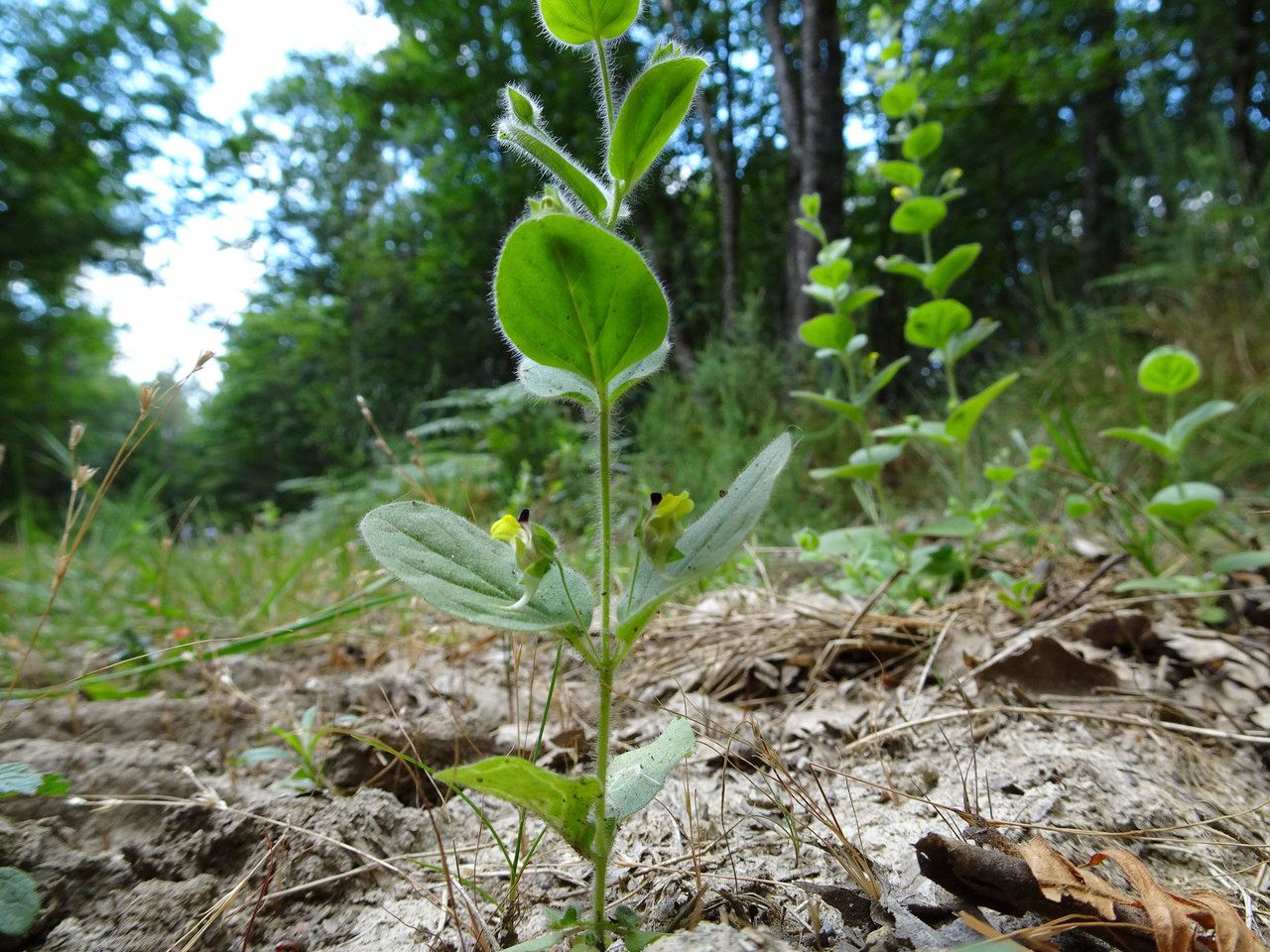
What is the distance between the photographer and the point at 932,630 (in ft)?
4.75

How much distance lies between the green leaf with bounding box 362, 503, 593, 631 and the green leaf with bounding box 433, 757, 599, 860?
0.40ft

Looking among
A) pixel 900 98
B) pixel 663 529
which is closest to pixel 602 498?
pixel 663 529

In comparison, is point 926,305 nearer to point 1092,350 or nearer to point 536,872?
point 536,872

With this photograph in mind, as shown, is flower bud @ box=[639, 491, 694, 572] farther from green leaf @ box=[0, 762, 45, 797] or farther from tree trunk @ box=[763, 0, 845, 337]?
tree trunk @ box=[763, 0, 845, 337]

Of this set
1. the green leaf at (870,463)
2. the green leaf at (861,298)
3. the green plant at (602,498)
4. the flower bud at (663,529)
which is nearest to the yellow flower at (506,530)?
the green plant at (602,498)

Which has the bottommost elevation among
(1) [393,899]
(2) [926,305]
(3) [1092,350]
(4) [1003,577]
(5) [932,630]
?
(1) [393,899]

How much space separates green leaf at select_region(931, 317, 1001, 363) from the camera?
1.69 meters

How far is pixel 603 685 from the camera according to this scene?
66cm

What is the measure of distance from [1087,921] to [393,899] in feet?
2.53

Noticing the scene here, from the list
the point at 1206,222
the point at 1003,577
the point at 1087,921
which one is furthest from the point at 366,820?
the point at 1206,222

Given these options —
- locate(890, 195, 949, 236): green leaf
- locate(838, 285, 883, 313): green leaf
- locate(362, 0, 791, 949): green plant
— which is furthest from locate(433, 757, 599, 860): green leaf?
locate(890, 195, 949, 236): green leaf

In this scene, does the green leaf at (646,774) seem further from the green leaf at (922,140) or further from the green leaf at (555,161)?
the green leaf at (922,140)

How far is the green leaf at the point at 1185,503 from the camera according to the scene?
1.37 metres

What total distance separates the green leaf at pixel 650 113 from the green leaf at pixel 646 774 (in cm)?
59
